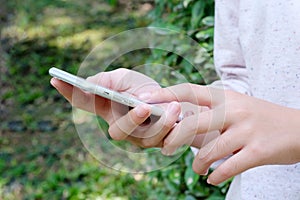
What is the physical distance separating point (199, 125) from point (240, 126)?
0.05 meters

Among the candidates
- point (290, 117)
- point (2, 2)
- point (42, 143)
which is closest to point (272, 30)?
point (290, 117)

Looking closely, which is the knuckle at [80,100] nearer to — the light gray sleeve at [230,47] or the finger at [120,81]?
the finger at [120,81]

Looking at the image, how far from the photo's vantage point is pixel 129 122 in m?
0.72

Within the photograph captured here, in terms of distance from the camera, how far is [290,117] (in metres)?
0.69

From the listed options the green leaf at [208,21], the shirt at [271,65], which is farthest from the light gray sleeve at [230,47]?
the green leaf at [208,21]

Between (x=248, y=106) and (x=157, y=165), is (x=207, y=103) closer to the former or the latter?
(x=248, y=106)

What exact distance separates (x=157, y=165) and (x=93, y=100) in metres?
0.20

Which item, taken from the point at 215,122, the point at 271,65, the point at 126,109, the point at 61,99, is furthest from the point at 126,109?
the point at 61,99

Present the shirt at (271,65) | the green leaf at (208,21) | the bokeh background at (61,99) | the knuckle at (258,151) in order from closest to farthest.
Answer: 1. the knuckle at (258,151)
2. the shirt at (271,65)
3. the green leaf at (208,21)
4. the bokeh background at (61,99)

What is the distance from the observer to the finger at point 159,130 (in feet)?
2.24

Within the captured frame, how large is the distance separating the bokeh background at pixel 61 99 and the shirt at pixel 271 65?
5.8 inches

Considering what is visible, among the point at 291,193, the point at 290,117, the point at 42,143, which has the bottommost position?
the point at 42,143

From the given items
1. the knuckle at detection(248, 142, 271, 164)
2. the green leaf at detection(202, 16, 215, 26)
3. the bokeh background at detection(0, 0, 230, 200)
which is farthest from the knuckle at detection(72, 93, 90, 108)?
the green leaf at detection(202, 16, 215, 26)

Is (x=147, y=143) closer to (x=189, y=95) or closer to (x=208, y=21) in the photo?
(x=189, y=95)
